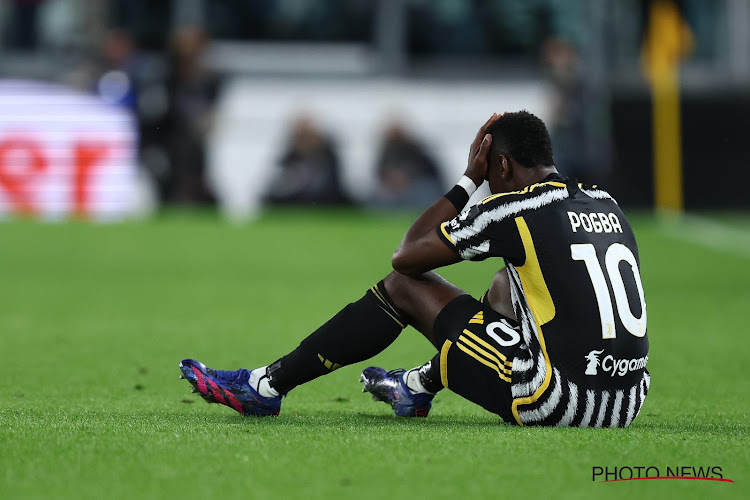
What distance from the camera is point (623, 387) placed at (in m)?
5.50

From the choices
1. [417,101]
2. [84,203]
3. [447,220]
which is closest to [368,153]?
[417,101]

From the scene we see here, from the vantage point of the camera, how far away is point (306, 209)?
21.0m

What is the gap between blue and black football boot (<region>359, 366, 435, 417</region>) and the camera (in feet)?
20.0

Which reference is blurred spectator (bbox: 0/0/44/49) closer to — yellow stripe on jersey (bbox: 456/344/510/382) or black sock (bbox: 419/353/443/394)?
black sock (bbox: 419/353/443/394)

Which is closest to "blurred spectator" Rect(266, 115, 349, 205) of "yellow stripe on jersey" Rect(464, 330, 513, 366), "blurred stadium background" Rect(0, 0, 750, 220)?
"blurred stadium background" Rect(0, 0, 750, 220)

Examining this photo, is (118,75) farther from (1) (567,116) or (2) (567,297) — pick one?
(2) (567,297)

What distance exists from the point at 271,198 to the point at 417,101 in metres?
3.13

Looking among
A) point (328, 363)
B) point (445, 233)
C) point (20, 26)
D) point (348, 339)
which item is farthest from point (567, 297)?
point (20, 26)

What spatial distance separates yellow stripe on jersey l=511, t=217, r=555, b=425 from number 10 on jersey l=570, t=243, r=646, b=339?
0.53 ft

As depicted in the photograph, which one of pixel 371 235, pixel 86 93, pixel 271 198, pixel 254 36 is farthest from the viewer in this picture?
pixel 254 36

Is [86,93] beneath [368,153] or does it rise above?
above

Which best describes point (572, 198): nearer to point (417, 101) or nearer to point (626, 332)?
point (626, 332)

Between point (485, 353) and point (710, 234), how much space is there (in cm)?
1385

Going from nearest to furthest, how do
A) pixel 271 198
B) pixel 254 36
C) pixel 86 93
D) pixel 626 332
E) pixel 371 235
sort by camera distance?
pixel 626 332 < pixel 371 235 < pixel 86 93 < pixel 271 198 < pixel 254 36
